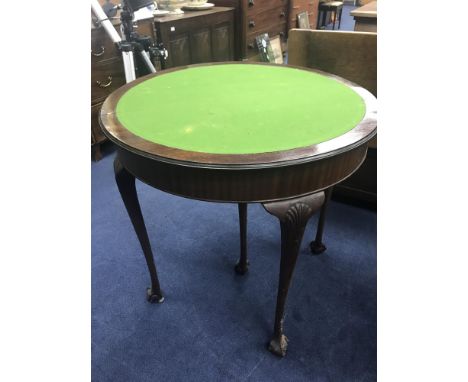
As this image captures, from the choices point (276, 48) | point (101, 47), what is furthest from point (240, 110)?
point (276, 48)

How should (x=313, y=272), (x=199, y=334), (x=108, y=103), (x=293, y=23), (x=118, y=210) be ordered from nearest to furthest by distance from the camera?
1. (x=108, y=103)
2. (x=199, y=334)
3. (x=313, y=272)
4. (x=118, y=210)
5. (x=293, y=23)

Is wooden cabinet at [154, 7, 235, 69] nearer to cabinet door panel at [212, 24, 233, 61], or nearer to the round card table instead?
cabinet door panel at [212, 24, 233, 61]

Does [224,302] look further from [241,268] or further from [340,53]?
[340,53]

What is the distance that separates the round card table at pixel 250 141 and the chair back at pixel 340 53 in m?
0.72

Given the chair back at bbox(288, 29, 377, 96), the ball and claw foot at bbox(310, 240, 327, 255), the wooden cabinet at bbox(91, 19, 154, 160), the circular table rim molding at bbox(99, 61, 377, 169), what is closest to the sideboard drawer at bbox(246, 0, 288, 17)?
the wooden cabinet at bbox(91, 19, 154, 160)

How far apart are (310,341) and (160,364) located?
23.1 inches

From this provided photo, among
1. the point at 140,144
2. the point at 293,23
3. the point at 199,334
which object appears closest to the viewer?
the point at 140,144

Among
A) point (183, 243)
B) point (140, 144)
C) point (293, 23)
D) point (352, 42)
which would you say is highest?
point (293, 23)

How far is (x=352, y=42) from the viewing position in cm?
180

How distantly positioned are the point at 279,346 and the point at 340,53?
152 centimetres

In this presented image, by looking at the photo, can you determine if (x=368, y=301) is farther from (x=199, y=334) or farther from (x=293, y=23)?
(x=293, y=23)

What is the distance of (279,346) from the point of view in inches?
49.9

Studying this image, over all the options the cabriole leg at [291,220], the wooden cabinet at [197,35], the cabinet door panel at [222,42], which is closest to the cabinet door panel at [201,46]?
the wooden cabinet at [197,35]

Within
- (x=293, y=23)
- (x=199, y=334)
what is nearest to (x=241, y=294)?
(x=199, y=334)
